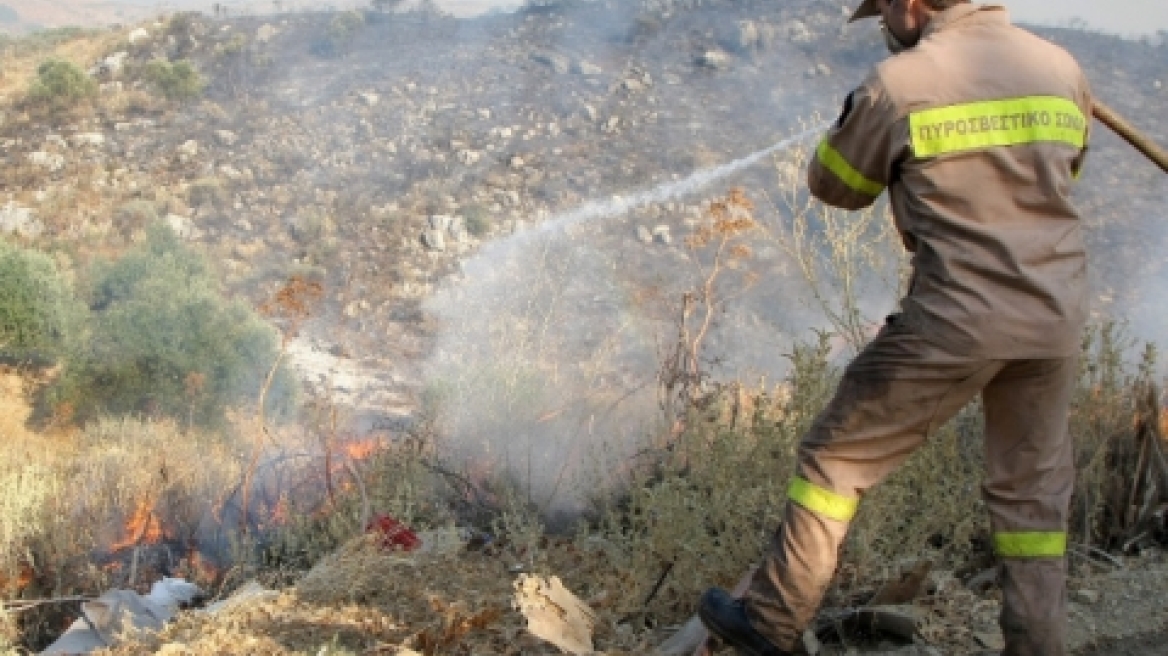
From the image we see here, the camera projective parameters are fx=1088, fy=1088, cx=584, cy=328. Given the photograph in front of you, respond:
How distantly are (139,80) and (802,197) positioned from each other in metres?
11.4

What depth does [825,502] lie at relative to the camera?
8.84 ft

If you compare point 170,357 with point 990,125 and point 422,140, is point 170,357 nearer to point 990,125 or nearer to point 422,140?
point 422,140

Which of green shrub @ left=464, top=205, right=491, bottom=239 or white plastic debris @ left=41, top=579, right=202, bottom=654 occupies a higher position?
white plastic debris @ left=41, top=579, right=202, bottom=654

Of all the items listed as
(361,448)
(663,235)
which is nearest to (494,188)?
(663,235)

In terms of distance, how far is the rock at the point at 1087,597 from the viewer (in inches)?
145

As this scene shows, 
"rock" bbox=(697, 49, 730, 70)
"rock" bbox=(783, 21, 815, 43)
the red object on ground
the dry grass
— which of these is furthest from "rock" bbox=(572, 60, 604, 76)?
the red object on ground

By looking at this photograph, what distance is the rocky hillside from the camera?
13398 millimetres

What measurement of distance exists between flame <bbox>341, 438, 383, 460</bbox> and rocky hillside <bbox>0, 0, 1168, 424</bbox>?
142 inches

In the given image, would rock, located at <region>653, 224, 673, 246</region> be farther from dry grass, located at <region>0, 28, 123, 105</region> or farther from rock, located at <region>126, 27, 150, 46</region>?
rock, located at <region>126, 27, 150, 46</region>

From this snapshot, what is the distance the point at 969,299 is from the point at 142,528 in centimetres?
390

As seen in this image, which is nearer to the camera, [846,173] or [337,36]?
[846,173]

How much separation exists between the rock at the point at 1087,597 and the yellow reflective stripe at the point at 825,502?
4.87ft

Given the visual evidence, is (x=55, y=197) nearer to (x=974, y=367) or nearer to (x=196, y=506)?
(x=196, y=506)

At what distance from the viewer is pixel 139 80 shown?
737 inches
